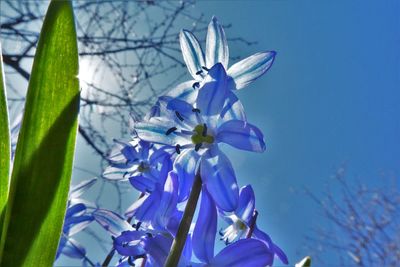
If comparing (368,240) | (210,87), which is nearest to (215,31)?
(210,87)

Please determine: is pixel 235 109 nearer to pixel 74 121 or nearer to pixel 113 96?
pixel 74 121
